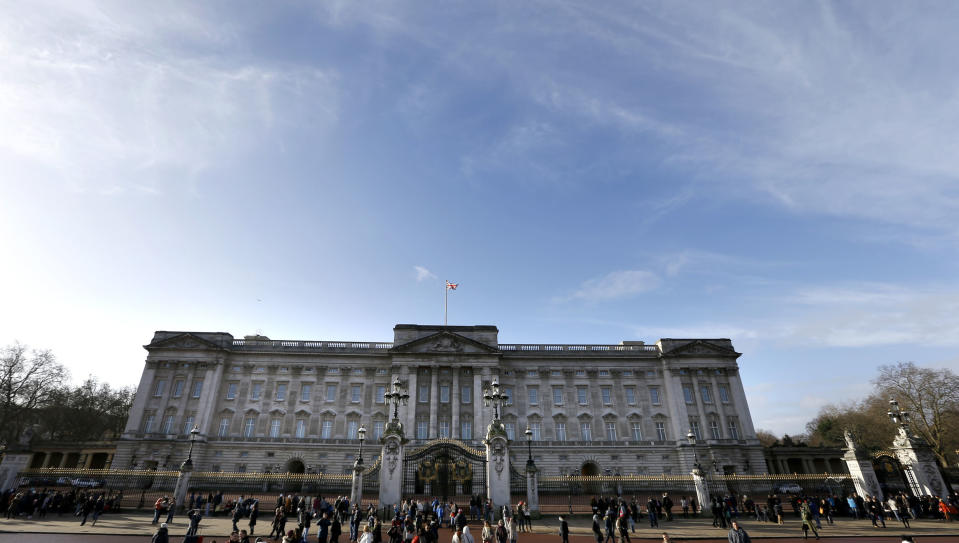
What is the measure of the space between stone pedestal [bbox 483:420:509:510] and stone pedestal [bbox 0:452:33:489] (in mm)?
28787

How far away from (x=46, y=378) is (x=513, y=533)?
2669 inches

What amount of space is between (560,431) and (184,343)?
46.2m

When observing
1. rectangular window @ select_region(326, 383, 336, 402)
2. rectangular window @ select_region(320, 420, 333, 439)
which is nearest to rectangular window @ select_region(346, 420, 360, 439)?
rectangular window @ select_region(320, 420, 333, 439)

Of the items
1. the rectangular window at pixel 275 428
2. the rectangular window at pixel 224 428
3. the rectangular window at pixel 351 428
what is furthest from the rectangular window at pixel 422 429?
the rectangular window at pixel 224 428

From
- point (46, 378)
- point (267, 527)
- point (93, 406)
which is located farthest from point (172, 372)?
point (267, 527)

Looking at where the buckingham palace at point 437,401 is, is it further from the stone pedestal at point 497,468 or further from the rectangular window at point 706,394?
the stone pedestal at point 497,468

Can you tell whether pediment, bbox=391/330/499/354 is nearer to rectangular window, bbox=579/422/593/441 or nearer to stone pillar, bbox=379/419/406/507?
rectangular window, bbox=579/422/593/441

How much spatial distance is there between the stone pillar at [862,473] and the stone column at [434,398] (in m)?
36.2

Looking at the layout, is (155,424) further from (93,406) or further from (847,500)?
(847,500)

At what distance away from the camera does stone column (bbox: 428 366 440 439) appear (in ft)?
162

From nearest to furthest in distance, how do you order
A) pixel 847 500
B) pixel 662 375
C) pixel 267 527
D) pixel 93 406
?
pixel 267 527
pixel 847 500
pixel 662 375
pixel 93 406

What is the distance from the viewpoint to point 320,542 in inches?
688

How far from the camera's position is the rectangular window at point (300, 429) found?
164 ft

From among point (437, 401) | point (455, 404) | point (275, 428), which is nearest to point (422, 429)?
point (437, 401)
